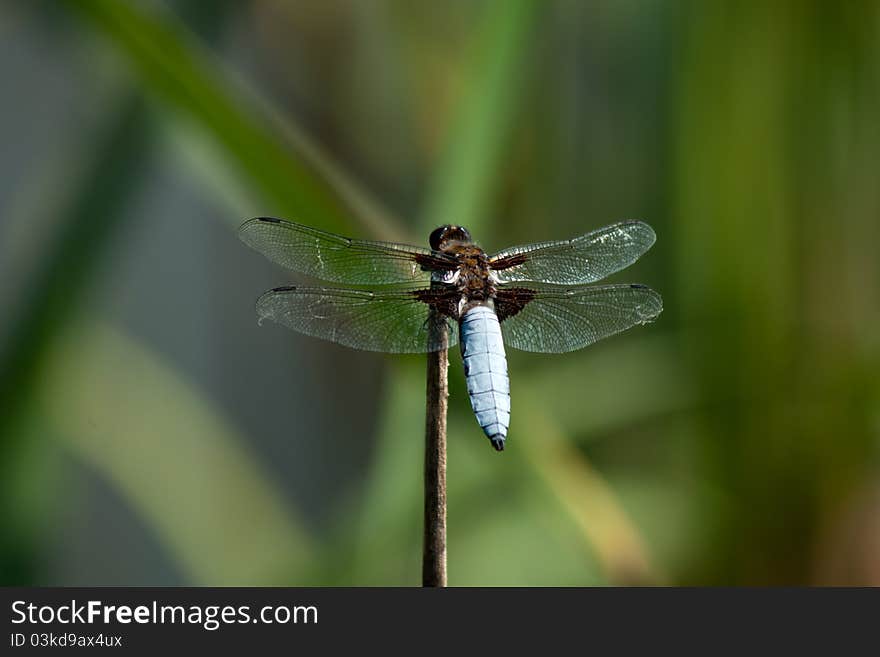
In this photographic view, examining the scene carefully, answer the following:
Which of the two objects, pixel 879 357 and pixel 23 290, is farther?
pixel 879 357

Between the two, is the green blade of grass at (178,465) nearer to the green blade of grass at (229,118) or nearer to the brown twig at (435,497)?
the green blade of grass at (229,118)

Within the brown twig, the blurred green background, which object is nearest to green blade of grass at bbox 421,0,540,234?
the blurred green background

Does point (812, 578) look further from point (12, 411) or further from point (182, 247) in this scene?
point (182, 247)

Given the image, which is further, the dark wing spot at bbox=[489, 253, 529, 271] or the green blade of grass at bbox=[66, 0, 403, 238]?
the dark wing spot at bbox=[489, 253, 529, 271]

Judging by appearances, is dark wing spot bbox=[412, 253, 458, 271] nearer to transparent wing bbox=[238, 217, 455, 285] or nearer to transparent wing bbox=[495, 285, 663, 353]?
transparent wing bbox=[238, 217, 455, 285]

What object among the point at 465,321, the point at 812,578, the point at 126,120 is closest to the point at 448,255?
the point at 465,321

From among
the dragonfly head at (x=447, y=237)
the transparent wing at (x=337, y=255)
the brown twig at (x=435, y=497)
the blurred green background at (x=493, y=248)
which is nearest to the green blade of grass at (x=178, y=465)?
the blurred green background at (x=493, y=248)
